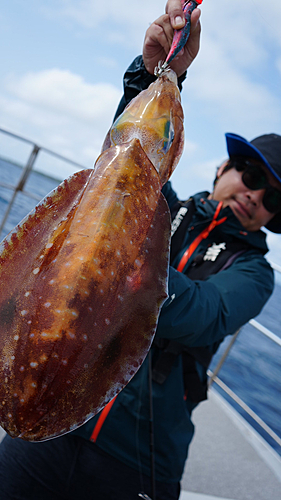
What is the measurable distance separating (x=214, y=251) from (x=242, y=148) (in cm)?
66

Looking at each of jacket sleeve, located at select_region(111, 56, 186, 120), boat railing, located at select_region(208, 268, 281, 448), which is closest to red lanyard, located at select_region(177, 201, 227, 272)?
jacket sleeve, located at select_region(111, 56, 186, 120)

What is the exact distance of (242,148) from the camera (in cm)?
209

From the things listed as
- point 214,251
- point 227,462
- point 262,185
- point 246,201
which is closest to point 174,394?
point 214,251

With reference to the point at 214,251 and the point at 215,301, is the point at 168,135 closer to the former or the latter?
the point at 215,301

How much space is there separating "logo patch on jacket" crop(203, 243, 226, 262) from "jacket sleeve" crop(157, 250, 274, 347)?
0.12m

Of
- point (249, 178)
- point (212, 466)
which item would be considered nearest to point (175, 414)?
point (249, 178)

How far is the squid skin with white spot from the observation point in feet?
2.19

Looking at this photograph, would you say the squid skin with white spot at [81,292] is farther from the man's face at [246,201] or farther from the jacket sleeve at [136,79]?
the man's face at [246,201]

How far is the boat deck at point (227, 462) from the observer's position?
3109mm

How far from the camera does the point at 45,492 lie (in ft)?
5.29

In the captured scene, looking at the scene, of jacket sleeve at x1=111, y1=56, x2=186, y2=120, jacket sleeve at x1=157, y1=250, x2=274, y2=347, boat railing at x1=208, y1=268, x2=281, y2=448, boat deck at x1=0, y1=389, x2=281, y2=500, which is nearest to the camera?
jacket sleeve at x1=157, y1=250, x2=274, y2=347

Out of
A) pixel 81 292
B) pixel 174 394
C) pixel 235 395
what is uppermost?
pixel 81 292

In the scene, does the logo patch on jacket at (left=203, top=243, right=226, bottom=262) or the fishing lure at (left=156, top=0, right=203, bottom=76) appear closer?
the fishing lure at (left=156, top=0, right=203, bottom=76)

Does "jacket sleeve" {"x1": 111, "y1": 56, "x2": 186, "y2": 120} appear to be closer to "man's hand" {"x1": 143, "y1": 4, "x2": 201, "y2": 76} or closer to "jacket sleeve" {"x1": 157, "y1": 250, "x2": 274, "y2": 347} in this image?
"man's hand" {"x1": 143, "y1": 4, "x2": 201, "y2": 76}
